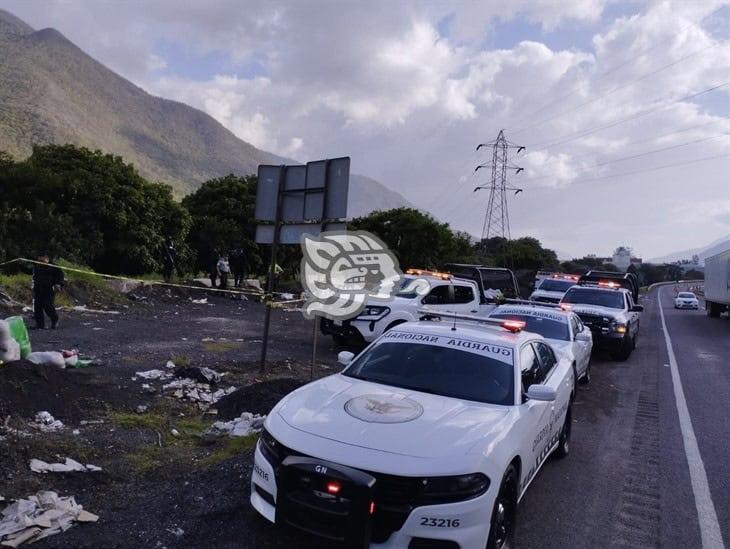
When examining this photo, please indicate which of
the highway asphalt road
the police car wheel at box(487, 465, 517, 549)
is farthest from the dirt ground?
the highway asphalt road

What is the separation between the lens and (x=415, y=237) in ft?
111

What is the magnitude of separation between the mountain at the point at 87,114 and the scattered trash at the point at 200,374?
64593 mm

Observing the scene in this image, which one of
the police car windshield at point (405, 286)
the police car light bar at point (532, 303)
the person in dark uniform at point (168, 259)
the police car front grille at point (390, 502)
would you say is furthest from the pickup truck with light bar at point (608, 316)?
the person in dark uniform at point (168, 259)

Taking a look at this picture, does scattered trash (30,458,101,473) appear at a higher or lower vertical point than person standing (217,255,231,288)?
lower

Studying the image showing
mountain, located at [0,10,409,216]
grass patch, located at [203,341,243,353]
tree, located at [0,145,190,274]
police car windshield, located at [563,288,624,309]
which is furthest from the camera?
mountain, located at [0,10,409,216]

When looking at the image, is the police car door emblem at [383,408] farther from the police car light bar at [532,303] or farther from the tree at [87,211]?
the tree at [87,211]

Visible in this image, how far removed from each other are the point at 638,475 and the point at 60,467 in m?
5.47

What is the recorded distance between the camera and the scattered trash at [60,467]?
193 inches

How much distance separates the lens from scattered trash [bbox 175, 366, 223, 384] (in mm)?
8523

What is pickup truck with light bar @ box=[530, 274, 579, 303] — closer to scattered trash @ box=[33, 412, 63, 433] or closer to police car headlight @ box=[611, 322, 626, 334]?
police car headlight @ box=[611, 322, 626, 334]

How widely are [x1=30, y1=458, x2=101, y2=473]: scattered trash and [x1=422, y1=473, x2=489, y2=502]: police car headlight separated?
3.03 meters

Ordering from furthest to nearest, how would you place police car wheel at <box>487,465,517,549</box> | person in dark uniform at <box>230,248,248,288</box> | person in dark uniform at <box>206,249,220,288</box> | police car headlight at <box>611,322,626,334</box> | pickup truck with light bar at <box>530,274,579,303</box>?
person in dark uniform at <box>230,248,248,288</box> → person in dark uniform at <box>206,249,220,288</box> → pickup truck with light bar at <box>530,274,579,303</box> → police car headlight at <box>611,322,626,334</box> → police car wheel at <box>487,465,517,549</box>

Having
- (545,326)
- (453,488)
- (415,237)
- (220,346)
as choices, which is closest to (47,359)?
(220,346)

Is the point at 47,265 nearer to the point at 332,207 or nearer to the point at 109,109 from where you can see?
the point at 332,207
